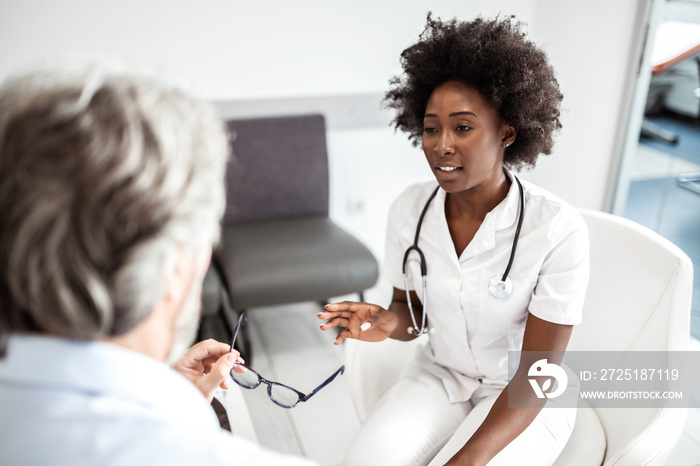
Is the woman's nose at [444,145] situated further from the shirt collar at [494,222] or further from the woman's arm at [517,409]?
the woman's arm at [517,409]

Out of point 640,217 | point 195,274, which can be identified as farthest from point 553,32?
point 195,274

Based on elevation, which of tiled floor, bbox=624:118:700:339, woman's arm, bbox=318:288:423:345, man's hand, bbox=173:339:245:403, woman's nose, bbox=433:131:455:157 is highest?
woman's nose, bbox=433:131:455:157

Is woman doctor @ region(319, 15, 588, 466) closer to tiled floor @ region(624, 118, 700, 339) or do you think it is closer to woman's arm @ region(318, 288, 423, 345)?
woman's arm @ region(318, 288, 423, 345)

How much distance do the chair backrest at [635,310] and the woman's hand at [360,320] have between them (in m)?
0.54

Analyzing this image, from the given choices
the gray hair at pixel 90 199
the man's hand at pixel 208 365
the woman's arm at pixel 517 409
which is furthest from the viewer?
the woman's arm at pixel 517 409

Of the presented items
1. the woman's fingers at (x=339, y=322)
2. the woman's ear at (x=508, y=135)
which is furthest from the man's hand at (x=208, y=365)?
the woman's ear at (x=508, y=135)

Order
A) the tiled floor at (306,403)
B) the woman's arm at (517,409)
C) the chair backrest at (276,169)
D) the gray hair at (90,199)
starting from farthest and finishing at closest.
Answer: the chair backrest at (276,169)
the tiled floor at (306,403)
the woman's arm at (517,409)
the gray hair at (90,199)

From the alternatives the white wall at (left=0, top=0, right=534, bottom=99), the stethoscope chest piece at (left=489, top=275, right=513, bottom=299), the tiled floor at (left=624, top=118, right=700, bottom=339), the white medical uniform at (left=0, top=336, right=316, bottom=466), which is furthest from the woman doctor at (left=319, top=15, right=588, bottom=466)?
the tiled floor at (left=624, top=118, right=700, bottom=339)

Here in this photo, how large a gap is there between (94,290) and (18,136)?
181 mm

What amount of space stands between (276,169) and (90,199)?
2230mm

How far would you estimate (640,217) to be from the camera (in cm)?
333

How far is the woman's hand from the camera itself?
146 centimetres

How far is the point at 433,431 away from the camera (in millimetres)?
1447

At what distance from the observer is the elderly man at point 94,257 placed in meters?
0.64
